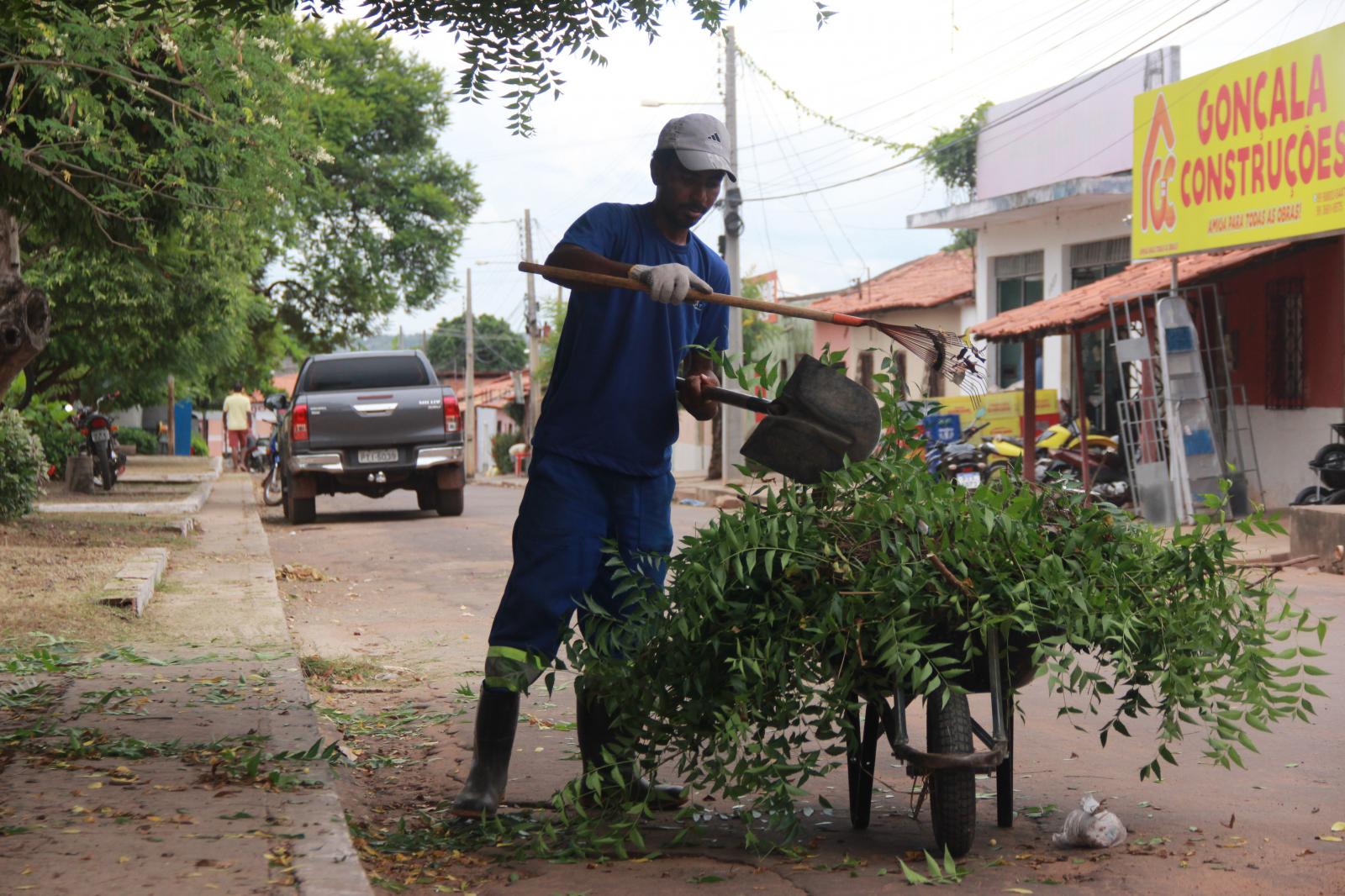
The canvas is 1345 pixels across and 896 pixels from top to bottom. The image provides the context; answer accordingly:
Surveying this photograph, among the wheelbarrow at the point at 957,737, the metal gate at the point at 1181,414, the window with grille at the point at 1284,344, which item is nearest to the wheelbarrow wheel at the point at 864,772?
the wheelbarrow at the point at 957,737

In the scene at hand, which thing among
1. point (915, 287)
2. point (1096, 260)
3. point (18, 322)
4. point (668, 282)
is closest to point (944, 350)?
point (668, 282)

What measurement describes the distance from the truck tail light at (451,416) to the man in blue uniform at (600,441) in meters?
12.1

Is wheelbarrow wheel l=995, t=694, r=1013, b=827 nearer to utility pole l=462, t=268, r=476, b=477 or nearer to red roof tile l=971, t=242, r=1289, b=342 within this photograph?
red roof tile l=971, t=242, r=1289, b=342

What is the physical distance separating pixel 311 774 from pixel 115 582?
188 inches

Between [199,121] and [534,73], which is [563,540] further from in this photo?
[199,121]

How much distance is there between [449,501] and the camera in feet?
57.2

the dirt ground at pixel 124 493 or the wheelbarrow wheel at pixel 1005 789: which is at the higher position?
the dirt ground at pixel 124 493

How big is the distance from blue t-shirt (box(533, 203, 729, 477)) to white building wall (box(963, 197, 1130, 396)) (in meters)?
17.9

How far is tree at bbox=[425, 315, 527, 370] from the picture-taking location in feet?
260

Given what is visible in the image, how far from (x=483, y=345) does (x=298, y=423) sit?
211ft

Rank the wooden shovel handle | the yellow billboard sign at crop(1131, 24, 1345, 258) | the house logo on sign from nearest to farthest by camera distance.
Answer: the wooden shovel handle
the yellow billboard sign at crop(1131, 24, 1345, 258)
the house logo on sign

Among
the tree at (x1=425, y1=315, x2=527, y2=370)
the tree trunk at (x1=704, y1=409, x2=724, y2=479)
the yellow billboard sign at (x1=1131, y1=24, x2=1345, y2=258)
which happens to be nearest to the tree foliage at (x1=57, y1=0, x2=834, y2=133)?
the yellow billboard sign at (x1=1131, y1=24, x2=1345, y2=258)

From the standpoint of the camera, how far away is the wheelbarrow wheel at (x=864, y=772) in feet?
13.4

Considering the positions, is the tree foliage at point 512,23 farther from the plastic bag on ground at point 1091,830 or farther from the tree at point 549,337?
the tree at point 549,337
